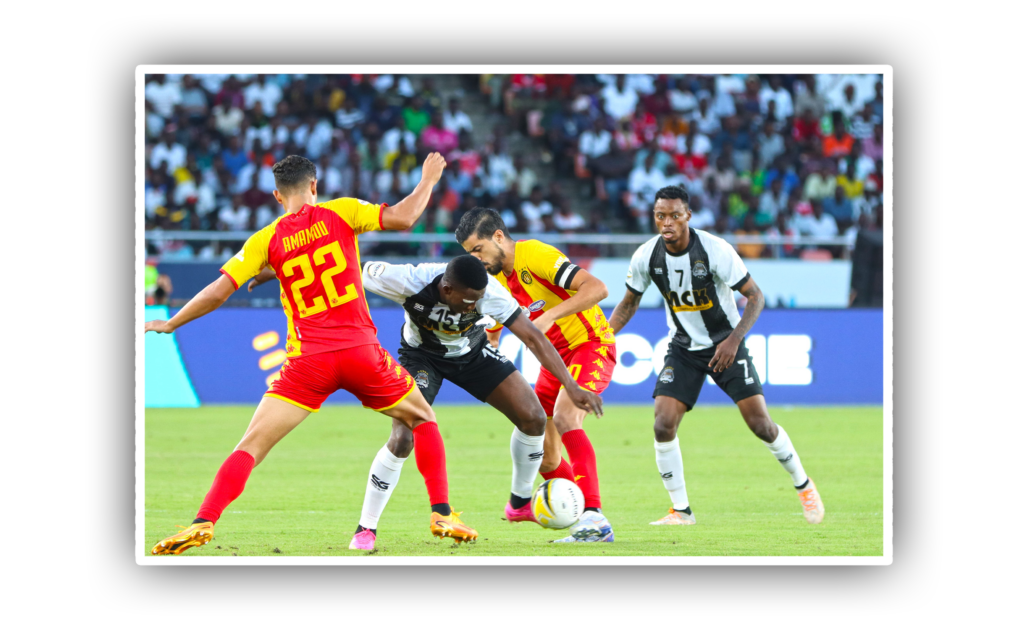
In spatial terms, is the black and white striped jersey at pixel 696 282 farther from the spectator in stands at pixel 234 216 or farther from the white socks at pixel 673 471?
the spectator in stands at pixel 234 216

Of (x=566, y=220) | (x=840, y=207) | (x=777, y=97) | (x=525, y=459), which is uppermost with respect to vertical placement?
(x=777, y=97)

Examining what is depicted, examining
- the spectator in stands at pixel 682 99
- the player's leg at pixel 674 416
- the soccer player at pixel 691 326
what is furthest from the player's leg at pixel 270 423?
the spectator in stands at pixel 682 99

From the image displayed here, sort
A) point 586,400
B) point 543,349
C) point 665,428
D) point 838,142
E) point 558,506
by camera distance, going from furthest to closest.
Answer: point 838,142 → point 665,428 → point 558,506 → point 543,349 → point 586,400

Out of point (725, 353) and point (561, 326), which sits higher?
point (561, 326)

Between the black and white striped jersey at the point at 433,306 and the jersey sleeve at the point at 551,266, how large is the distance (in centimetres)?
62

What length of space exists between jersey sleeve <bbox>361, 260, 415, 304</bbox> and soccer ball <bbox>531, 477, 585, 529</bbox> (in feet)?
4.76

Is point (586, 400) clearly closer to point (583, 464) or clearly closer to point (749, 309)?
point (583, 464)

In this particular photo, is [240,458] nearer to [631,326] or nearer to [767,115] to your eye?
[631,326]

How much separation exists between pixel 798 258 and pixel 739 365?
9874 millimetres

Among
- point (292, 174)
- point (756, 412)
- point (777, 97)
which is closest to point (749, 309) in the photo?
point (756, 412)

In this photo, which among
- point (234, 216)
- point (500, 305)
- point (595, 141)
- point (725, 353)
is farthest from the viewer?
point (595, 141)

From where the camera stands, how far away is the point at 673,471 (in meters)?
7.98

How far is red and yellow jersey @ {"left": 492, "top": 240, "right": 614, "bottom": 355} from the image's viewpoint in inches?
298

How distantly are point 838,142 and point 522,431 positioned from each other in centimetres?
1549
